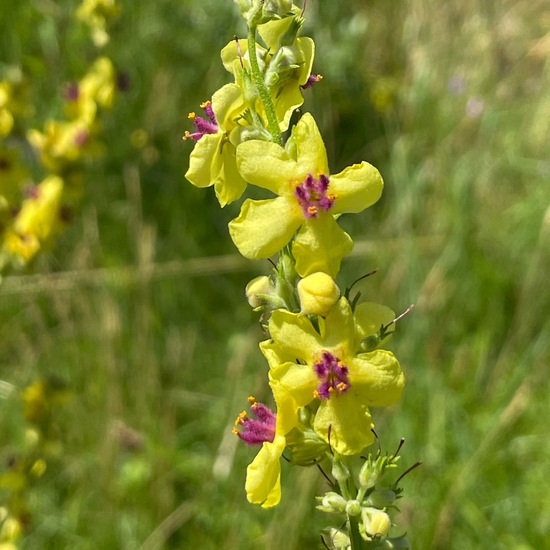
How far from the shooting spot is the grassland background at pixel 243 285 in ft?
9.46

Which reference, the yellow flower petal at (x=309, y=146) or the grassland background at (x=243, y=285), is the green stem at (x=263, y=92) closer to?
the yellow flower petal at (x=309, y=146)

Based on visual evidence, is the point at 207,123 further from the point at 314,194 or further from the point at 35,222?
the point at 35,222

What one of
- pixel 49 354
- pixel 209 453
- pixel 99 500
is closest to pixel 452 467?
pixel 209 453

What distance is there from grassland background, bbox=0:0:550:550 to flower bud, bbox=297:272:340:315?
1.44 meters

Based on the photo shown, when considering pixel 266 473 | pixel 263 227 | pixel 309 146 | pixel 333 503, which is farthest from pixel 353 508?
pixel 309 146

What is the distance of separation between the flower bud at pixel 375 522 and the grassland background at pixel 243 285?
1.28 meters

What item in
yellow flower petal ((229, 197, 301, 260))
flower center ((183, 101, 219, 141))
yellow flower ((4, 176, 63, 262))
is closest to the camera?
yellow flower petal ((229, 197, 301, 260))

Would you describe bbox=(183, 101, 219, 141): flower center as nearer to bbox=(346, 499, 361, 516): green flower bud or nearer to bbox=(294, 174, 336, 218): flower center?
bbox=(294, 174, 336, 218): flower center

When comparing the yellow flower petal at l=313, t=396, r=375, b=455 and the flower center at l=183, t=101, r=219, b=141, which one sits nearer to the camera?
the yellow flower petal at l=313, t=396, r=375, b=455

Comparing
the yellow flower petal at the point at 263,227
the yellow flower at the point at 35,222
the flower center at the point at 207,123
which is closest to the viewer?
the yellow flower petal at the point at 263,227

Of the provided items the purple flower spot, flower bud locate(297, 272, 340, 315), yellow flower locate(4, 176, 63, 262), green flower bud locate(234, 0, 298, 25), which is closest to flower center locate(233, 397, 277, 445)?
flower bud locate(297, 272, 340, 315)

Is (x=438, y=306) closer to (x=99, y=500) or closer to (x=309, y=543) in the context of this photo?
(x=309, y=543)

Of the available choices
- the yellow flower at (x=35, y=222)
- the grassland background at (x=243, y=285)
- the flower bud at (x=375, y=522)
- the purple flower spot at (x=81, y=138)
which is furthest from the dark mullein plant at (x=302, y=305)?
the purple flower spot at (x=81, y=138)

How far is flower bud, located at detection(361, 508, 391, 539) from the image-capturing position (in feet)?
3.65
